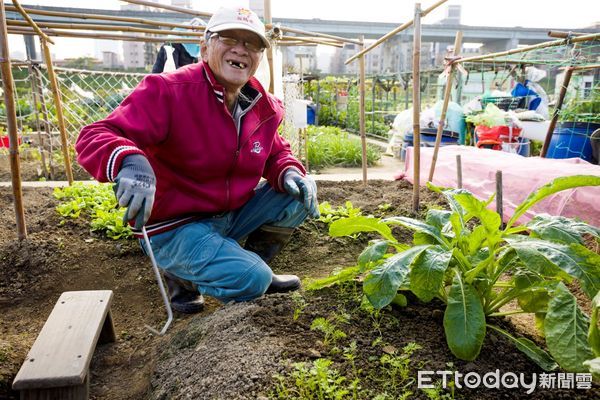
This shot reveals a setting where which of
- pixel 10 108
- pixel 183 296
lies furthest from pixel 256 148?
pixel 10 108

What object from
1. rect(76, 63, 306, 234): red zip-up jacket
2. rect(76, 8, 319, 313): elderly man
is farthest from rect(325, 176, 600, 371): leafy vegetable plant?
rect(76, 63, 306, 234): red zip-up jacket

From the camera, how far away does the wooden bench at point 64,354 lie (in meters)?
1.43

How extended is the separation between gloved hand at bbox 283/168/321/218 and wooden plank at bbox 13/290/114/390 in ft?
3.34

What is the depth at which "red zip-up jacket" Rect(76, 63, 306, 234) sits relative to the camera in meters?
1.90

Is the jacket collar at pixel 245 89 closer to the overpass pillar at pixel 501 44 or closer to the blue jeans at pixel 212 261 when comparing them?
the blue jeans at pixel 212 261

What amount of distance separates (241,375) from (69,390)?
626mm

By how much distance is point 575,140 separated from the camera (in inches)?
222

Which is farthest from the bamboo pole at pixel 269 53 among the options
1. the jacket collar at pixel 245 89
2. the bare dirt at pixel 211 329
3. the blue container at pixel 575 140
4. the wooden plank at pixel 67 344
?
the blue container at pixel 575 140

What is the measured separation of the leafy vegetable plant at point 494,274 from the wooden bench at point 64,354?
1.01m

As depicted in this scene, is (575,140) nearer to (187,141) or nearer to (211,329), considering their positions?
(187,141)

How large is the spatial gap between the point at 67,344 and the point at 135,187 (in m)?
0.63

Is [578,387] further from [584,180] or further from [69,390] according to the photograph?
[69,390]

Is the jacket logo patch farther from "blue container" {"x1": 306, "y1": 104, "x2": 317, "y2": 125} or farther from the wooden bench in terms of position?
"blue container" {"x1": 306, "y1": 104, "x2": 317, "y2": 125}

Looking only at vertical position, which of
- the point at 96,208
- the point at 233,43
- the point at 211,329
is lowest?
the point at 211,329
